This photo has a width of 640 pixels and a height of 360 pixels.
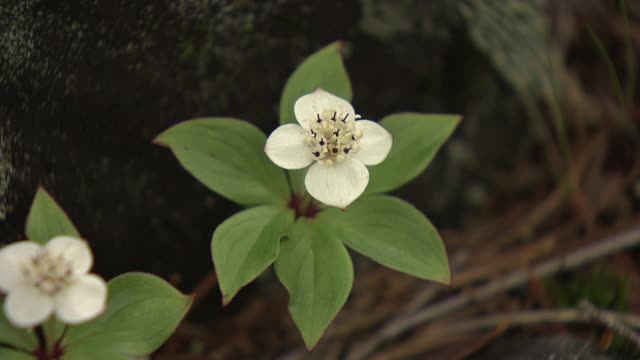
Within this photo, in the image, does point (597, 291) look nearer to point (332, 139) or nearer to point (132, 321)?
point (332, 139)

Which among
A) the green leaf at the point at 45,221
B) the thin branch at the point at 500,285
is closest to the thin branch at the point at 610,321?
the thin branch at the point at 500,285

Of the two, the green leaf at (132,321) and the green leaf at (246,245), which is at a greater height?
the green leaf at (246,245)

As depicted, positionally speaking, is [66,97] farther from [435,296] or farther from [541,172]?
[541,172]

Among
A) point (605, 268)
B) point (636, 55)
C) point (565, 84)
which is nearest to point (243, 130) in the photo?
point (605, 268)

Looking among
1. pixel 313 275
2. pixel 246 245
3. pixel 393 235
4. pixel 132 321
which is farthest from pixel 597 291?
pixel 132 321

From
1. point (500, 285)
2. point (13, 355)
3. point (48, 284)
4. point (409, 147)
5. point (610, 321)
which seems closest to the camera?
point (48, 284)

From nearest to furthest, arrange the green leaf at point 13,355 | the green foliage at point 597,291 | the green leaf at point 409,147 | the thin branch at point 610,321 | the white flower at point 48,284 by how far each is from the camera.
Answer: the white flower at point 48,284, the green leaf at point 13,355, the green leaf at point 409,147, the thin branch at point 610,321, the green foliage at point 597,291

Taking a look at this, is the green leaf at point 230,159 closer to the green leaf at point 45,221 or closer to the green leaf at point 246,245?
the green leaf at point 246,245
